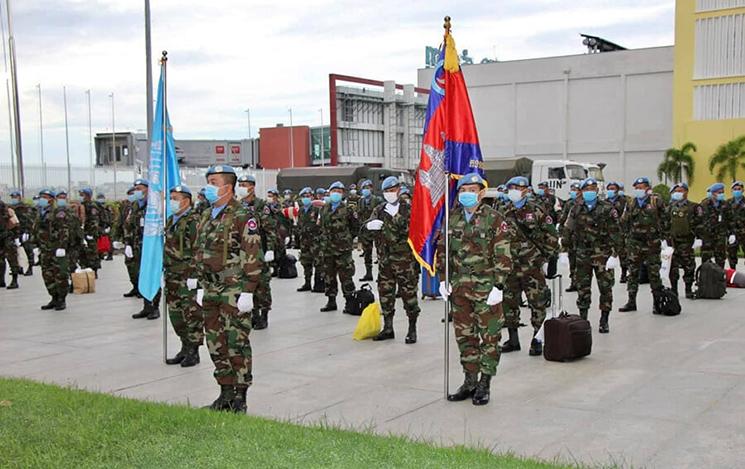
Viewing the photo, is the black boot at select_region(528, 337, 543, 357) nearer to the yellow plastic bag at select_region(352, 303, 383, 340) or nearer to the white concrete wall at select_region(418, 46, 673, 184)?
the yellow plastic bag at select_region(352, 303, 383, 340)

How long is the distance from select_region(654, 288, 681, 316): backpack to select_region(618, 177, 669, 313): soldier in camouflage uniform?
0.25 ft

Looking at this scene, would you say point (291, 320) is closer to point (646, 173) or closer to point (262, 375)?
point (262, 375)

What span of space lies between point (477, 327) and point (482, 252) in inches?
27.0

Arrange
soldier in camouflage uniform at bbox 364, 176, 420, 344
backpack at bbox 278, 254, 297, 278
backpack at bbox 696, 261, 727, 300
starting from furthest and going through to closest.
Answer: backpack at bbox 278, 254, 297, 278
backpack at bbox 696, 261, 727, 300
soldier in camouflage uniform at bbox 364, 176, 420, 344

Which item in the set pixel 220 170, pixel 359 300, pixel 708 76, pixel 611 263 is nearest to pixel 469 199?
pixel 220 170

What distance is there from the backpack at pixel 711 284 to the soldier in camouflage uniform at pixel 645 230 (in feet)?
6.77

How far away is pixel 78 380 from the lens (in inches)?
340

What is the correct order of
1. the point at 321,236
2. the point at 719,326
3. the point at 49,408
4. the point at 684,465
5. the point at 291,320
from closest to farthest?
the point at 684,465 < the point at 49,408 < the point at 719,326 < the point at 291,320 < the point at 321,236

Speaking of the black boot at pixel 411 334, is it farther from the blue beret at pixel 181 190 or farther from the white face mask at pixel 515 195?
the blue beret at pixel 181 190

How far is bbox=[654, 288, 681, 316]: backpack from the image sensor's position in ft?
40.6

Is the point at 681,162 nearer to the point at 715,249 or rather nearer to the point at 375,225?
the point at 715,249

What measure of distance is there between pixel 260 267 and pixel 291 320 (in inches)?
229

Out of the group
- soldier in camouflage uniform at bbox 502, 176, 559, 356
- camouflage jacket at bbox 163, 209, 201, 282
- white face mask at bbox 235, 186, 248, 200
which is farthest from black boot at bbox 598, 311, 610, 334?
camouflage jacket at bbox 163, 209, 201, 282

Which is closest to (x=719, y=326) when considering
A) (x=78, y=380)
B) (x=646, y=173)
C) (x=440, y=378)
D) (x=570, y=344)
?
(x=570, y=344)
